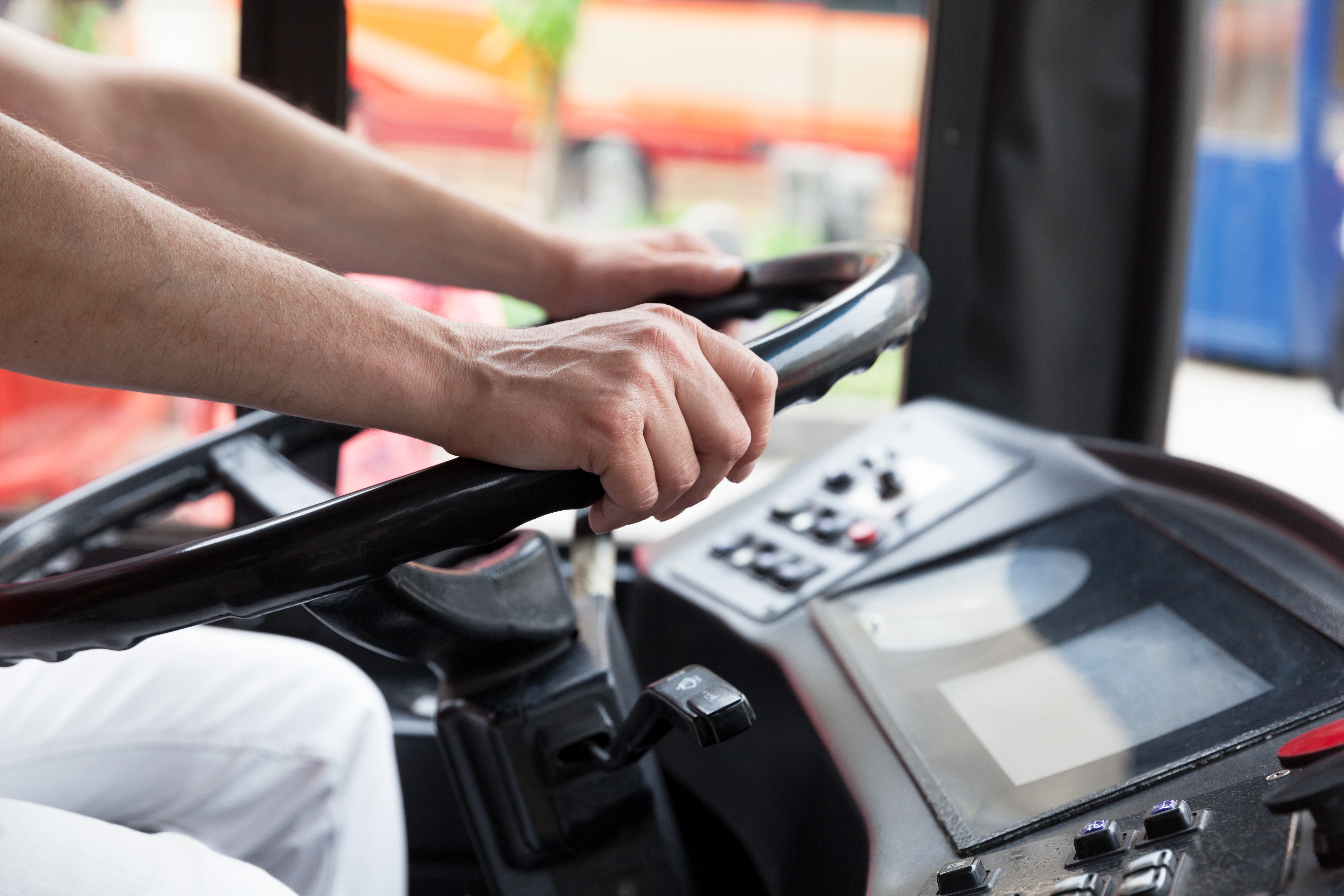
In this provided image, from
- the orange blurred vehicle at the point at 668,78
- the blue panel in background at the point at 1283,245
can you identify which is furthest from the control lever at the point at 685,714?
the blue panel in background at the point at 1283,245

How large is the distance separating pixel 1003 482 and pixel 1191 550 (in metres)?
0.19

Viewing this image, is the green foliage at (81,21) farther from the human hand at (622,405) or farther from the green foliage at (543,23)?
the human hand at (622,405)

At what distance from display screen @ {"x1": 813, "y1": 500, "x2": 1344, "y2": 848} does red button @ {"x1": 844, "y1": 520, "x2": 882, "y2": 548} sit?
47 millimetres

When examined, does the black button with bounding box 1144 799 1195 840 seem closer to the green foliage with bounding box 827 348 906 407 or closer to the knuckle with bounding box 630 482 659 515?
the knuckle with bounding box 630 482 659 515

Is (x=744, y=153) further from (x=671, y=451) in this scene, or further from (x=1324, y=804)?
(x=1324, y=804)

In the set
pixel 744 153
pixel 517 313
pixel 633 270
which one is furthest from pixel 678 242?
pixel 744 153

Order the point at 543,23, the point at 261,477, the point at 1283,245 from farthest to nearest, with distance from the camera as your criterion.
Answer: the point at 1283,245
the point at 543,23
the point at 261,477

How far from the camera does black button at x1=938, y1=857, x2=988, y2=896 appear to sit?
0.54 m

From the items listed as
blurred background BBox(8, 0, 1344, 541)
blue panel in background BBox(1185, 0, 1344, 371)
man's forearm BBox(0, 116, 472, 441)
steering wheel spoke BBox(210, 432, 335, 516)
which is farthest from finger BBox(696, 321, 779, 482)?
blue panel in background BBox(1185, 0, 1344, 371)

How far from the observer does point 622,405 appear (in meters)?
0.53

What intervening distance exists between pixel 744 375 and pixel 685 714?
0.60ft

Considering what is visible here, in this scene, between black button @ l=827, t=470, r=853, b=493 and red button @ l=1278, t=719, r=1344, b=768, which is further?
black button @ l=827, t=470, r=853, b=493

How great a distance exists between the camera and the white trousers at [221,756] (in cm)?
82

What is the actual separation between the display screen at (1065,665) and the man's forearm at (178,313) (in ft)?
1.21
